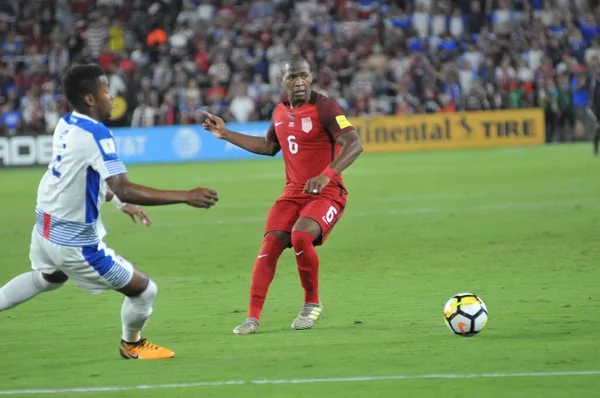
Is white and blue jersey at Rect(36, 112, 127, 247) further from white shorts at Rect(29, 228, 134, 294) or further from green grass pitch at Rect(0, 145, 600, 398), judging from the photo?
green grass pitch at Rect(0, 145, 600, 398)

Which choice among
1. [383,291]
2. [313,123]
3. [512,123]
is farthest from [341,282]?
[512,123]

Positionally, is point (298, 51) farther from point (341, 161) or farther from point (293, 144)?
point (341, 161)

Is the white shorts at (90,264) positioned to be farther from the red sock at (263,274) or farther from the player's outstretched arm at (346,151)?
the player's outstretched arm at (346,151)

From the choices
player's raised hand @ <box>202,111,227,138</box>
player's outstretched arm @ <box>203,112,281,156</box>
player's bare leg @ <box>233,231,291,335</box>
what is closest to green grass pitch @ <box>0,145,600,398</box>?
player's bare leg @ <box>233,231,291,335</box>

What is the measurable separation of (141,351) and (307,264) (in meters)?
1.70

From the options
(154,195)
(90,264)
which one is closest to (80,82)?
(154,195)

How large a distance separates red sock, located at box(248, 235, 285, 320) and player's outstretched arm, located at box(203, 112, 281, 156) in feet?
2.83

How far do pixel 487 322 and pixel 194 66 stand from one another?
26.0m

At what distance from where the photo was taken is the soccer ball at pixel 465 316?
7652mm

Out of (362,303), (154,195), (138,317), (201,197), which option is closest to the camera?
(201,197)

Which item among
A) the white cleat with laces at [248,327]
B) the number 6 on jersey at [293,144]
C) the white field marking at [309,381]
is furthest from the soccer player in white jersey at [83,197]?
the number 6 on jersey at [293,144]

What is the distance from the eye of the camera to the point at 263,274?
8508 mm

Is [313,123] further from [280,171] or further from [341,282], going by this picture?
[280,171]

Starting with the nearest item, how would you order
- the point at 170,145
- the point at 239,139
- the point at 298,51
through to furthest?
1. the point at 239,139
2. the point at 170,145
3. the point at 298,51
